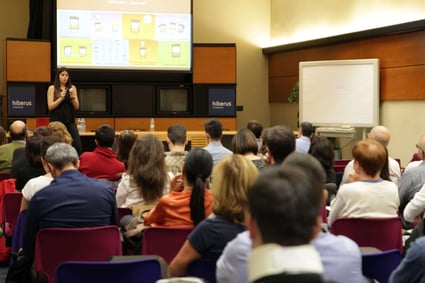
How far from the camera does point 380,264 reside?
2902 mm

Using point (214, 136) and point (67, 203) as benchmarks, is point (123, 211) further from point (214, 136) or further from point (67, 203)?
point (214, 136)

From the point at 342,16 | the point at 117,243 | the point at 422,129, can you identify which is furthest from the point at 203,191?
the point at 342,16

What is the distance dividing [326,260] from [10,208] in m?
3.27

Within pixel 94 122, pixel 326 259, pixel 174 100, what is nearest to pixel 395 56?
pixel 174 100

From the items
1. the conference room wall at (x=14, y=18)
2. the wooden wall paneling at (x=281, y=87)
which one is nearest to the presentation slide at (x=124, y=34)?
the conference room wall at (x=14, y=18)

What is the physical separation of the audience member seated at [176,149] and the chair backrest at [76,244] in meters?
1.97

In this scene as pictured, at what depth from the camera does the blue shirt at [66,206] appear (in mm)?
3562

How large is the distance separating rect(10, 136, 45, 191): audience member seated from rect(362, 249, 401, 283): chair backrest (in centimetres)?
263

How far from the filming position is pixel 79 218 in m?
3.62

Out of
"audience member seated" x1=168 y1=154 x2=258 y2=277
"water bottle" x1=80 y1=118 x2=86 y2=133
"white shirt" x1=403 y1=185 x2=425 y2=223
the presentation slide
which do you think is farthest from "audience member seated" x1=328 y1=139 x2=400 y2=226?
the presentation slide

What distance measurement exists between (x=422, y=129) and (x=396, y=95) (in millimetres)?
762

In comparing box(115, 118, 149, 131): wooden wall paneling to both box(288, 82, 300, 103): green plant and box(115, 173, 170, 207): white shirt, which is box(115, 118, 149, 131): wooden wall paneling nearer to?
box(288, 82, 300, 103): green plant

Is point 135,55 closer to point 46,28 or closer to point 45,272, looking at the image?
point 46,28

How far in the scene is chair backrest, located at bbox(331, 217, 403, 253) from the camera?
11.6ft
